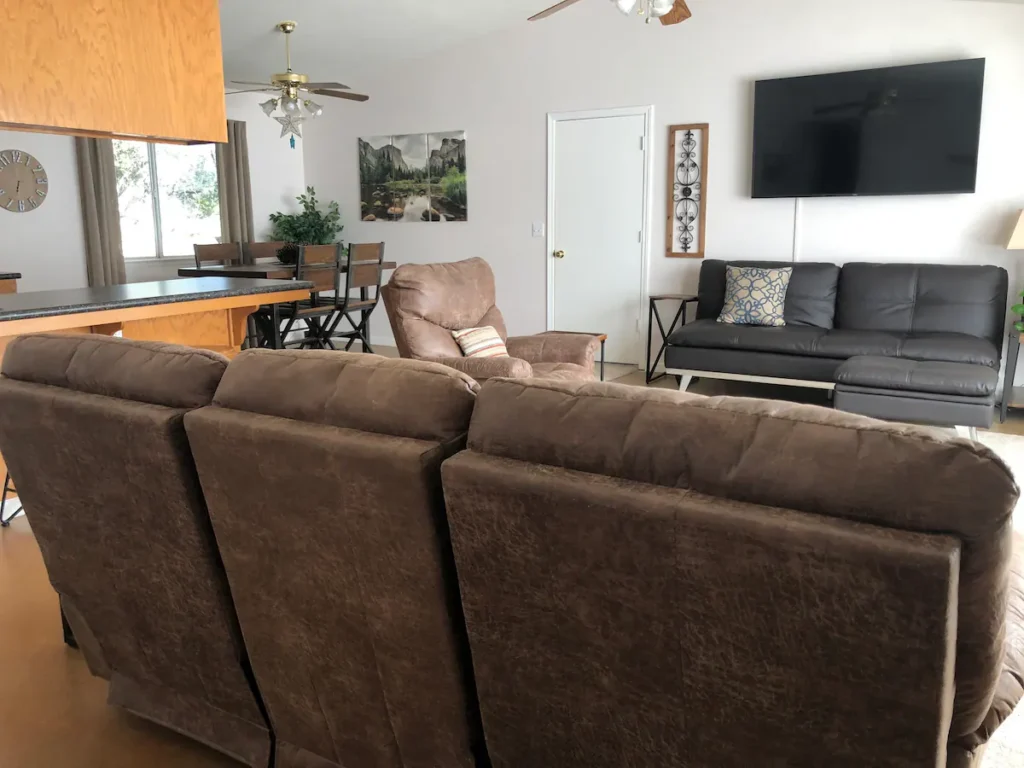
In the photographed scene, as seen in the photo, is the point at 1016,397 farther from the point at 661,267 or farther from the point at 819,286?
the point at 661,267

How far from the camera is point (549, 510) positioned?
1.18 m

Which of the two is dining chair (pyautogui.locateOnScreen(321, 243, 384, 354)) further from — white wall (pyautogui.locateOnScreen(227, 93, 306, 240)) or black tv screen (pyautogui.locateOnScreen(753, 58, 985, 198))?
black tv screen (pyautogui.locateOnScreen(753, 58, 985, 198))

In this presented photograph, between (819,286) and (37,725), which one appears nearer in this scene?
(37,725)

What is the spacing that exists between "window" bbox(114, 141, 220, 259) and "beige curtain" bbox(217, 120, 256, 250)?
113 millimetres

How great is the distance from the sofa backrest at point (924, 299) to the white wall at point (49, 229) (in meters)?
5.67

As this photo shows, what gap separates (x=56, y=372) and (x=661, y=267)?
16.2 ft

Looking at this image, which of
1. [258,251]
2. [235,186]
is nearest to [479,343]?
[258,251]

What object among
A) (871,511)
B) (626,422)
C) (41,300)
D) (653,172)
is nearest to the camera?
(871,511)

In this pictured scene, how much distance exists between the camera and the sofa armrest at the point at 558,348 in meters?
4.14

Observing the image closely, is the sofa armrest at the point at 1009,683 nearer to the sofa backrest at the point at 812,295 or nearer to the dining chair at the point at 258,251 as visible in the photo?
the sofa backrest at the point at 812,295

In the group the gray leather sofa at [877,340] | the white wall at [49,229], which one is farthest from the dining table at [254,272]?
the gray leather sofa at [877,340]

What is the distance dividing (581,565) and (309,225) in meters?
6.86

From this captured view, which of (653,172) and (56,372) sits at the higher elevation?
(653,172)

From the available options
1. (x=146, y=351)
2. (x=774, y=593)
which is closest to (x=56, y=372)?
(x=146, y=351)
